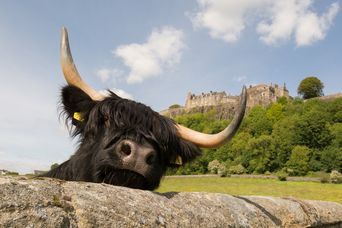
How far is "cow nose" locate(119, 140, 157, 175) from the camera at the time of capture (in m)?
3.33

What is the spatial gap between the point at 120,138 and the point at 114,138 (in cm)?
7

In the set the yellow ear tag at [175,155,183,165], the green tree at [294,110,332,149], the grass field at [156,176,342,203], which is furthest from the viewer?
the green tree at [294,110,332,149]

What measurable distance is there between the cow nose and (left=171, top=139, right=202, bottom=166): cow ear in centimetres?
89

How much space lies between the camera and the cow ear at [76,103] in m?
4.30

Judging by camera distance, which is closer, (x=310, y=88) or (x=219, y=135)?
(x=219, y=135)

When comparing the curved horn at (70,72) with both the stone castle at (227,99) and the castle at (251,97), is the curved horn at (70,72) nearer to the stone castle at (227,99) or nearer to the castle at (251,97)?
the stone castle at (227,99)

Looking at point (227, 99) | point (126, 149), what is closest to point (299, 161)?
point (126, 149)

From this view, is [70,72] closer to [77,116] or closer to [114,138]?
[77,116]

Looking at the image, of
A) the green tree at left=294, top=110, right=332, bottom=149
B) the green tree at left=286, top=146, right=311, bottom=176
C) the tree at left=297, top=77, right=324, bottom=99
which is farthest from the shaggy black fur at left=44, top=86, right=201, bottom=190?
the tree at left=297, top=77, right=324, bottom=99

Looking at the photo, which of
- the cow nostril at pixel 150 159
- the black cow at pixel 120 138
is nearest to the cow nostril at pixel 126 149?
the black cow at pixel 120 138

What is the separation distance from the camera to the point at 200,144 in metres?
4.30

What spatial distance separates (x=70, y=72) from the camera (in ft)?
15.4

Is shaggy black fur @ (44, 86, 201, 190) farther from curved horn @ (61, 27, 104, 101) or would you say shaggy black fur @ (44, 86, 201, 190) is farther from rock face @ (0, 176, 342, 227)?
rock face @ (0, 176, 342, 227)

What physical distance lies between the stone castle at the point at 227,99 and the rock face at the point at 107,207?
11889 centimetres
